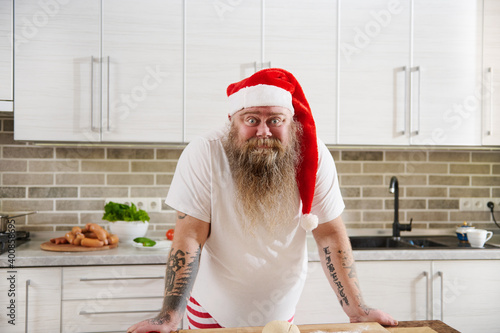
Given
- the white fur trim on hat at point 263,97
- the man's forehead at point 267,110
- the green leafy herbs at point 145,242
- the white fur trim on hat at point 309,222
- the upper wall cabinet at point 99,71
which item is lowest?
the green leafy herbs at point 145,242

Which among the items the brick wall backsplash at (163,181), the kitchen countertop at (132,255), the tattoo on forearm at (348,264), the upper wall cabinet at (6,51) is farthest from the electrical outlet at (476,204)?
the upper wall cabinet at (6,51)

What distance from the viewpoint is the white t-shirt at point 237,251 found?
1.50m

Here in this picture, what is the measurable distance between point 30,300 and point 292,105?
1.50 m

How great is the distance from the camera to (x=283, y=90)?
1.51m

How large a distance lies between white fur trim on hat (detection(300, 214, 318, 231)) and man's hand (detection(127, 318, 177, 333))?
0.52 meters

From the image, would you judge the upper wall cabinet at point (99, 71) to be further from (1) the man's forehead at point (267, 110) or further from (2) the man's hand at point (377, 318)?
(2) the man's hand at point (377, 318)

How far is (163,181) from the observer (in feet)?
8.79

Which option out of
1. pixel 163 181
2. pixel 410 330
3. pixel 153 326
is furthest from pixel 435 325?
pixel 163 181

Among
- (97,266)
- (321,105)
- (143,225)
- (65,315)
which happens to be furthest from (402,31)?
(65,315)

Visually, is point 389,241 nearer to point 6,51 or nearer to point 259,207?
point 259,207

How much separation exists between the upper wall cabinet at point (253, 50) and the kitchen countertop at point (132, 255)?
65cm

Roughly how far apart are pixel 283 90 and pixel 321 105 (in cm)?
100

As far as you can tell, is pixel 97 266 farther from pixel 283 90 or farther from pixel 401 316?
pixel 401 316

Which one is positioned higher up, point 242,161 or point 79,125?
point 79,125
